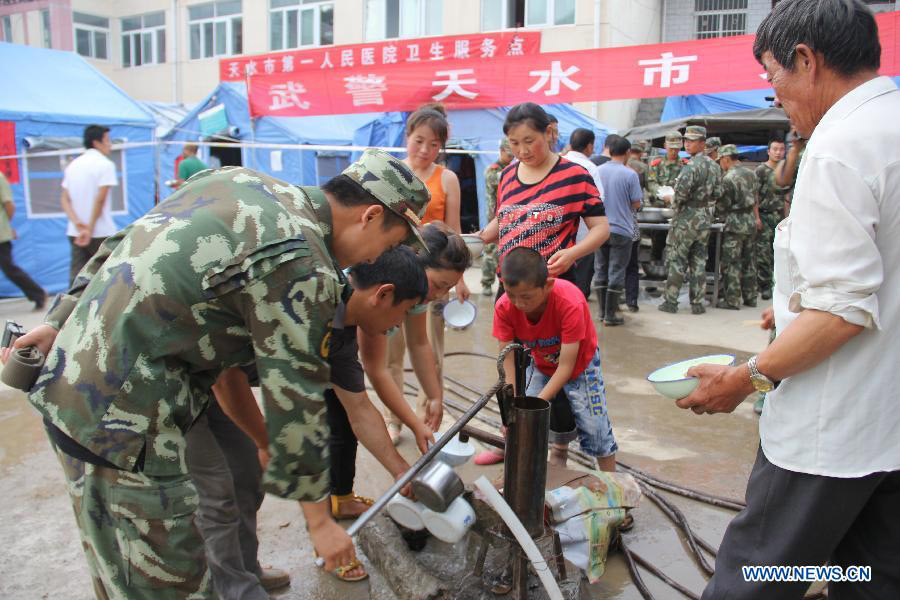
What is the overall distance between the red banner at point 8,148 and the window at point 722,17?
1363 centimetres

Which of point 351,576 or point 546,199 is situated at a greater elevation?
point 546,199

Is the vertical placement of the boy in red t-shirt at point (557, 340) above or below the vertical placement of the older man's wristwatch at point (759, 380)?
below

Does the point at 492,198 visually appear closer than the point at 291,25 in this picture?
Yes

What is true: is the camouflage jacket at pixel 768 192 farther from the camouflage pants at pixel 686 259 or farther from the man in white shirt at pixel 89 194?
the man in white shirt at pixel 89 194

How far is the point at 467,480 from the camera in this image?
3.52m

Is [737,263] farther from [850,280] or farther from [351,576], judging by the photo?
[850,280]

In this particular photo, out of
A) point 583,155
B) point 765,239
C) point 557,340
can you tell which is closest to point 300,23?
point 765,239

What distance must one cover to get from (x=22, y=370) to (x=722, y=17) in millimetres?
16913

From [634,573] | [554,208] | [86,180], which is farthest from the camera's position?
[86,180]

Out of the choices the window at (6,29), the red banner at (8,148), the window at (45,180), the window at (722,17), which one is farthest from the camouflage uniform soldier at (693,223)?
the window at (6,29)

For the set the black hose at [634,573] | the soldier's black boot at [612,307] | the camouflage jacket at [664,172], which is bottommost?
the black hose at [634,573]

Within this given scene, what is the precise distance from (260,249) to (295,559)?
1.86 m

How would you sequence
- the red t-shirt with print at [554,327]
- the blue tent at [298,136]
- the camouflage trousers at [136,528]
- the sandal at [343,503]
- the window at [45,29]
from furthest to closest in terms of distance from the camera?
the window at [45,29]
the blue tent at [298,136]
the sandal at [343,503]
the red t-shirt with print at [554,327]
the camouflage trousers at [136,528]

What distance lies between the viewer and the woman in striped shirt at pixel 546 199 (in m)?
3.31
